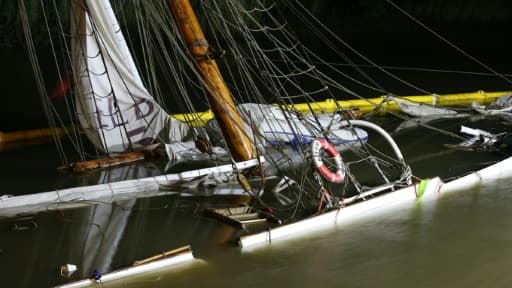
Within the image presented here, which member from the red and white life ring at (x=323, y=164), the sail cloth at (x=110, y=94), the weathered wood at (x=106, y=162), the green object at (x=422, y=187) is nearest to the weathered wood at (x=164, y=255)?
the red and white life ring at (x=323, y=164)

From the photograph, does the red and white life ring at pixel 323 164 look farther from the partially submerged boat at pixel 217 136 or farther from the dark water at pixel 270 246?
the dark water at pixel 270 246

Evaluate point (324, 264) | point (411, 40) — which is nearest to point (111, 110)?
point (324, 264)

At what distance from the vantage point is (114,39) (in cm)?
531

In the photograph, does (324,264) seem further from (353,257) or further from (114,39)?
(114,39)

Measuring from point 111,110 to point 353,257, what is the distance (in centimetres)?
249

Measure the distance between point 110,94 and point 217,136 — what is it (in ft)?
2.67

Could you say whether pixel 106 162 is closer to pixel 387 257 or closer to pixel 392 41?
pixel 387 257

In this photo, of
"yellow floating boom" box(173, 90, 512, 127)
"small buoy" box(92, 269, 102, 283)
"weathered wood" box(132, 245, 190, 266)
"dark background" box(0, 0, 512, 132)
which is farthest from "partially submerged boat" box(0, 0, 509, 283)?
"yellow floating boom" box(173, 90, 512, 127)

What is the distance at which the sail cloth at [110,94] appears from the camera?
518 centimetres

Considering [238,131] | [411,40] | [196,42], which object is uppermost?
[196,42]

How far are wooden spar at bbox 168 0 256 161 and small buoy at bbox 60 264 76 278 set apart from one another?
134 cm

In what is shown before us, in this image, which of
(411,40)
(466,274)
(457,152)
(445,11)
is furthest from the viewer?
(445,11)

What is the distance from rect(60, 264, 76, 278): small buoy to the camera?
10.4 ft

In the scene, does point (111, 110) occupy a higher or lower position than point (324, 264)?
higher
